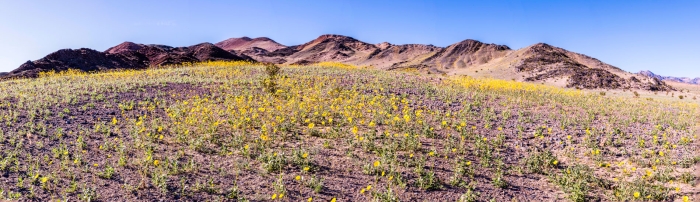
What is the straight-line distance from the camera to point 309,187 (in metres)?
5.90

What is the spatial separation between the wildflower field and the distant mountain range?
2900cm

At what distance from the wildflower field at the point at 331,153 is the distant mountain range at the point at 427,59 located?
2900 centimetres

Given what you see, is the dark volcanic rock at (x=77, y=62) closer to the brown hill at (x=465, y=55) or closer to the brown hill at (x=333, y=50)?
the brown hill at (x=333, y=50)

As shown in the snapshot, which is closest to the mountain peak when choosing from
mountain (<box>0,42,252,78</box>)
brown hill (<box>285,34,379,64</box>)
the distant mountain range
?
the distant mountain range

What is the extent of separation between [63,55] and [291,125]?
162 feet

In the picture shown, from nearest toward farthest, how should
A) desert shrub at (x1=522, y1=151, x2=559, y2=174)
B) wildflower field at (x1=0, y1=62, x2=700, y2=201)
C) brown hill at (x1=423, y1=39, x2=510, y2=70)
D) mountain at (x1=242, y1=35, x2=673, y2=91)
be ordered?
wildflower field at (x1=0, y1=62, x2=700, y2=201)
desert shrub at (x1=522, y1=151, x2=559, y2=174)
mountain at (x1=242, y1=35, x2=673, y2=91)
brown hill at (x1=423, y1=39, x2=510, y2=70)

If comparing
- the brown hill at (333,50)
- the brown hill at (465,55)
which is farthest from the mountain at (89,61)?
the brown hill at (465,55)

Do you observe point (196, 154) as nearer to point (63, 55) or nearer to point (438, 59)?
point (63, 55)

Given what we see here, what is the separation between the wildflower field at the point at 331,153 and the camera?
5.74m

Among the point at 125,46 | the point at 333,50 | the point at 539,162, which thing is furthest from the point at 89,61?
the point at 125,46

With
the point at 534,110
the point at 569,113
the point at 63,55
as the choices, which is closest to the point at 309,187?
the point at 534,110

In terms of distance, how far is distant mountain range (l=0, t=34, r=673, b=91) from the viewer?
38719mm

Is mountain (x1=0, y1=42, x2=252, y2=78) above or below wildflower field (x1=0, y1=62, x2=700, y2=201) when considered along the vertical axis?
above

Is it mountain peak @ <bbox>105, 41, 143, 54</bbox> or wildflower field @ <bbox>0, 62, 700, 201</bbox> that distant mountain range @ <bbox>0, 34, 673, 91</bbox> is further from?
wildflower field @ <bbox>0, 62, 700, 201</bbox>
